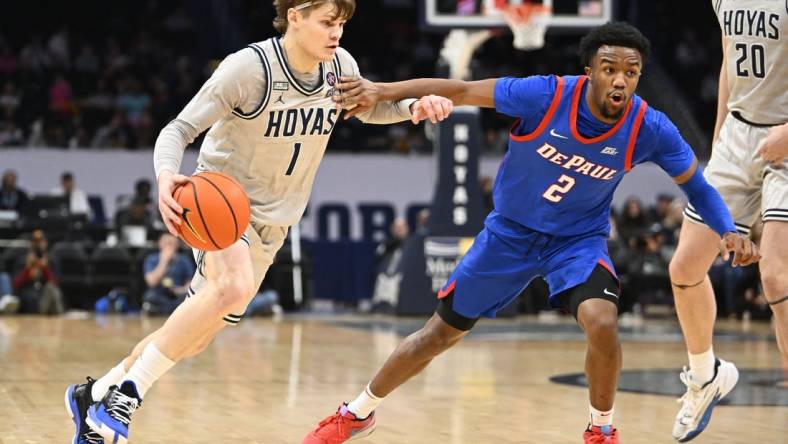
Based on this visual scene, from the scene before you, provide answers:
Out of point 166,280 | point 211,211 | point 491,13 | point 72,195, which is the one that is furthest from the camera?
point 72,195

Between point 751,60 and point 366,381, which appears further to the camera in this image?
point 366,381

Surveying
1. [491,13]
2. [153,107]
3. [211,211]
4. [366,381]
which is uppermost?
[491,13]

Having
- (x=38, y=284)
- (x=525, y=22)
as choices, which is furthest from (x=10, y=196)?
(x=525, y=22)

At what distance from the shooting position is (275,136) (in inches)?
209

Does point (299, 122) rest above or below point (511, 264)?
above

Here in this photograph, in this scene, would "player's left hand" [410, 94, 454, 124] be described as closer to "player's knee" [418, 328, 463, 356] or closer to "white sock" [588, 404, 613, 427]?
"player's knee" [418, 328, 463, 356]

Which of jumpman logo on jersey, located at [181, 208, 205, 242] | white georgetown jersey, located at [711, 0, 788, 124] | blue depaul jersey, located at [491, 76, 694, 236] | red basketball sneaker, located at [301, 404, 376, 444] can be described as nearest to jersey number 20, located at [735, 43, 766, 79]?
white georgetown jersey, located at [711, 0, 788, 124]

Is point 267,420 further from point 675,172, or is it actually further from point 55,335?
point 55,335

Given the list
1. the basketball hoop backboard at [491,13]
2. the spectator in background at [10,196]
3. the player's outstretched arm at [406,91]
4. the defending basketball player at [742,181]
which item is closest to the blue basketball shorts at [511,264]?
the player's outstretched arm at [406,91]

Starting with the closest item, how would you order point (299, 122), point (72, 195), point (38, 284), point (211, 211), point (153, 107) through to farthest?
point (211, 211) → point (299, 122) → point (38, 284) → point (72, 195) → point (153, 107)

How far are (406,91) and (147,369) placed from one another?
1.54 meters

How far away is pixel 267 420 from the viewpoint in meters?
6.51

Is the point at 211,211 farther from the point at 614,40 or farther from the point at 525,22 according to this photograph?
the point at 525,22

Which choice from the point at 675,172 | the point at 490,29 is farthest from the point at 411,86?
the point at 490,29
